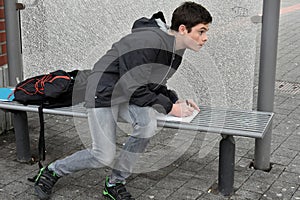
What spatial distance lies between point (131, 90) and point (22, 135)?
1328 mm

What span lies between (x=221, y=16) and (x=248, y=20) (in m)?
0.27

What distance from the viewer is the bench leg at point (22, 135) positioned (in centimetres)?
413

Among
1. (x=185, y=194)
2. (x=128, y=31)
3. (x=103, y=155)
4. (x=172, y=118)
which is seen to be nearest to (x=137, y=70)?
(x=172, y=118)

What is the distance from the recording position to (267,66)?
3889 mm

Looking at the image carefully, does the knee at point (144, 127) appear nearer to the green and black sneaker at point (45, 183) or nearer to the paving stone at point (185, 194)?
the paving stone at point (185, 194)

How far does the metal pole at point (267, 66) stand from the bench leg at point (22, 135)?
1867 millimetres

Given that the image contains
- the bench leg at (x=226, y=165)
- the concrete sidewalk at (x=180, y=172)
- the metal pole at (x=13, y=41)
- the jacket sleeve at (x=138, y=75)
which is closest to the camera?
the jacket sleeve at (x=138, y=75)

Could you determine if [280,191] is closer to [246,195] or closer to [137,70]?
[246,195]

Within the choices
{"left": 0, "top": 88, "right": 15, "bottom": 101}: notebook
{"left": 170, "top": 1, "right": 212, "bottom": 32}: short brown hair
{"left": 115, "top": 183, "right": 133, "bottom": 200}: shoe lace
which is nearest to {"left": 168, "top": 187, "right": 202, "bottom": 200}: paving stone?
{"left": 115, "top": 183, "right": 133, "bottom": 200}: shoe lace

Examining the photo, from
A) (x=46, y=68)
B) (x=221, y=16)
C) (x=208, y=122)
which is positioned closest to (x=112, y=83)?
(x=208, y=122)

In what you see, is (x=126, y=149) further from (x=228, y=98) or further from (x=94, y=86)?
(x=228, y=98)

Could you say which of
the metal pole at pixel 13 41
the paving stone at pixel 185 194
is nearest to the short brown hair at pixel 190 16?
the paving stone at pixel 185 194

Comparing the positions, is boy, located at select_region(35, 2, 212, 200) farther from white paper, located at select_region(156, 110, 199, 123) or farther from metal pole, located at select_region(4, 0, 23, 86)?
metal pole, located at select_region(4, 0, 23, 86)

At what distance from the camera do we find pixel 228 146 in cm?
355
